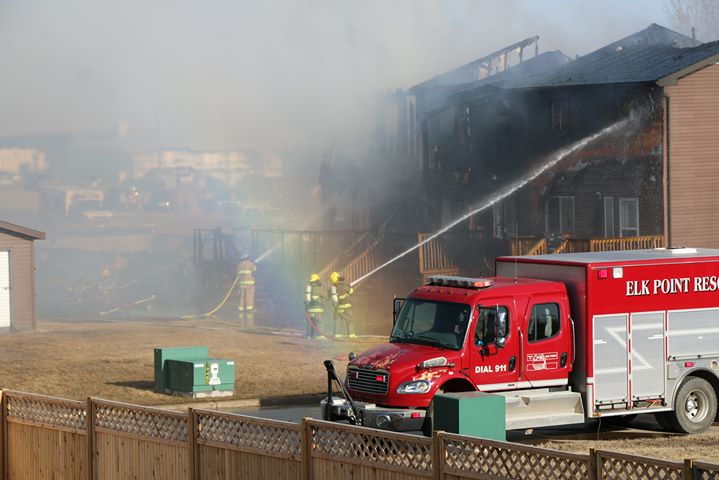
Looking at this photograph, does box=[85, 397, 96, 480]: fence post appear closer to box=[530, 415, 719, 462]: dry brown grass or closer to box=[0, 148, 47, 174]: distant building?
box=[530, 415, 719, 462]: dry brown grass

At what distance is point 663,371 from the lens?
1608 cm

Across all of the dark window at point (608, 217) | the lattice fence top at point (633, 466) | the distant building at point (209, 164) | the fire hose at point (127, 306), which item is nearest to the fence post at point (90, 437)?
the lattice fence top at point (633, 466)

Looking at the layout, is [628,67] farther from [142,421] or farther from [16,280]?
[142,421]

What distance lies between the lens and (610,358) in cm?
1564

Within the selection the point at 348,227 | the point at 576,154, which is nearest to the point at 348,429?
the point at 576,154

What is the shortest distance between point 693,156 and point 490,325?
61.0ft

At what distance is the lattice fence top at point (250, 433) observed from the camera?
10.9 meters

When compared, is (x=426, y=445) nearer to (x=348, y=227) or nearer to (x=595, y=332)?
(x=595, y=332)

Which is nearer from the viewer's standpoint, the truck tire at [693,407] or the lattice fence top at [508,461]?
the lattice fence top at [508,461]

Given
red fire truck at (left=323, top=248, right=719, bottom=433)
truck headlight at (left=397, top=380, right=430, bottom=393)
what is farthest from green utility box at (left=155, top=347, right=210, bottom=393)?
truck headlight at (left=397, top=380, right=430, bottom=393)

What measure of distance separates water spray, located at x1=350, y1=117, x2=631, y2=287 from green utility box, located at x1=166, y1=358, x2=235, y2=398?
1249 cm

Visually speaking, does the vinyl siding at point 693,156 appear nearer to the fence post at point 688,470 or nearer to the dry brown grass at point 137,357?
the dry brown grass at point 137,357

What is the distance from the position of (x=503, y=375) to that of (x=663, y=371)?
2.41 m

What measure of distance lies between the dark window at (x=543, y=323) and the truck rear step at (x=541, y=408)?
72cm
